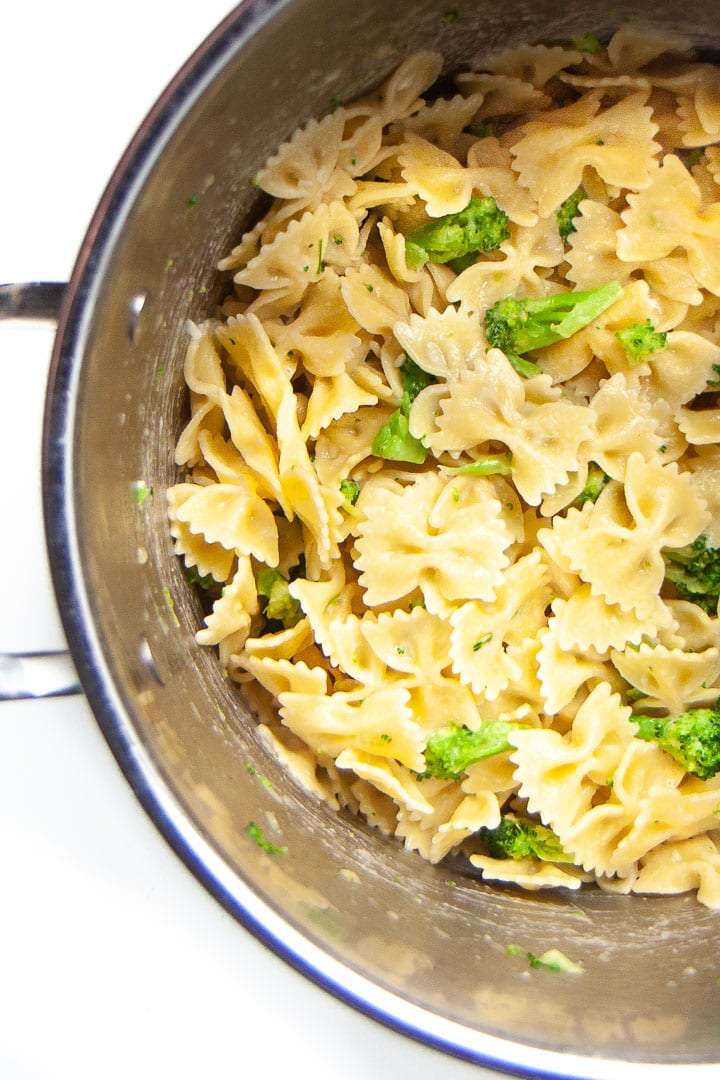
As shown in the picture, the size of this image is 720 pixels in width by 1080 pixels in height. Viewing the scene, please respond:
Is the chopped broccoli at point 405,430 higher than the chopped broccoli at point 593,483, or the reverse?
the chopped broccoli at point 405,430

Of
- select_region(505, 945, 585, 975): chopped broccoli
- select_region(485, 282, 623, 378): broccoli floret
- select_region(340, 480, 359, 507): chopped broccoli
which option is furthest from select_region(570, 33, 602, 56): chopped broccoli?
select_region(505, 945, 585, 975): chopped broccoli

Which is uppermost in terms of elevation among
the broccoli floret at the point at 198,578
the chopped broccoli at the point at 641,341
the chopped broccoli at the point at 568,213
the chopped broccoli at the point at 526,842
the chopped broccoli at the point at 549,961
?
the chopped broccoli at the point at 568,213

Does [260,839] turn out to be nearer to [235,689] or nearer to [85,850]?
[235,689]

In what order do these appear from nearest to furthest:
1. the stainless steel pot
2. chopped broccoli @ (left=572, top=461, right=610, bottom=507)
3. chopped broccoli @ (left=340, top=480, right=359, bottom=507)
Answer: the stainless steel pot → chopped broccoli @ (left=340, top=480, right=359, bottom=507) → chopped broccoli @ (left=572, top=461, right=610, bottom=507)

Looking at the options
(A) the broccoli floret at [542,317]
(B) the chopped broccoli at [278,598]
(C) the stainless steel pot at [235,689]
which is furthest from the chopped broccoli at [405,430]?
(C) the stainless steel pot at [235,689]

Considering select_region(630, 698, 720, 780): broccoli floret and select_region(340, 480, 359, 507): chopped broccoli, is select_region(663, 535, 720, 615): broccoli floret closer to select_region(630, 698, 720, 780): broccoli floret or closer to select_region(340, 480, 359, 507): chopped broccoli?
select_region(630, 698, 720, 780): broccoli floret

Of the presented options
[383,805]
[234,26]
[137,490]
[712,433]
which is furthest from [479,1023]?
[234,26]

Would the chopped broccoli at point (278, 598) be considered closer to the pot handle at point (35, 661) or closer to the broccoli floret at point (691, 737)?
the pot handle at point (35, 661)

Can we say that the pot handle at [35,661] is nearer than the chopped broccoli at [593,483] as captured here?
Yes
